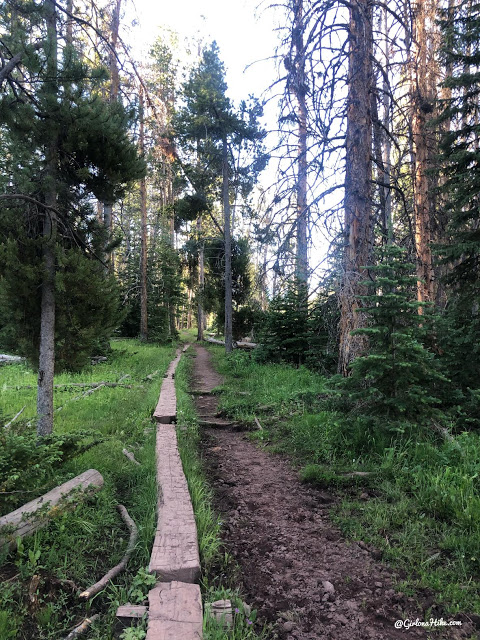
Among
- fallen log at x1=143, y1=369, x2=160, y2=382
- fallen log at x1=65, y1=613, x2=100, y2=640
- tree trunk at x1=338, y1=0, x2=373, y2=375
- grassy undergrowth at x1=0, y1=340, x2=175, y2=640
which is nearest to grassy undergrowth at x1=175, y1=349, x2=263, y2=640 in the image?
grassy undergrowth at x1=0, y1=340, x2=175, y2=640

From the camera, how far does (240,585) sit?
255 centimetres

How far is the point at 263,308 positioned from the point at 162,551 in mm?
12178

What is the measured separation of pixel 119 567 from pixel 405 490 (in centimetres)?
280

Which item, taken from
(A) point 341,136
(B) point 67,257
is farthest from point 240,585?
(A) point 341,136

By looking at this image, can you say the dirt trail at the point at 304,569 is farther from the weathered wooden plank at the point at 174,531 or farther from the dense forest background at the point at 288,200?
the dense forest background at the point at 288,200

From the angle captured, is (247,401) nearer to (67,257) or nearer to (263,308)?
(67,257)

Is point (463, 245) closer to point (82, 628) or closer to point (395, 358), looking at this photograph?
point (395, 358)

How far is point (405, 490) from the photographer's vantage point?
3.64 meters

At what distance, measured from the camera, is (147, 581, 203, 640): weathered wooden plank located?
1880 millimetres

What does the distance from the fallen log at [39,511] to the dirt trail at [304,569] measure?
140 centimetres

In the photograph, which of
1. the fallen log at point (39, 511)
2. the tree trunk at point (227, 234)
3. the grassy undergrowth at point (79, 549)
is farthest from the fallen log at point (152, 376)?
the fallen log at point (39, 511)

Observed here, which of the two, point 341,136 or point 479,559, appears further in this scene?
point 341,136

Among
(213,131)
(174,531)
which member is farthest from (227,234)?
(174,531)

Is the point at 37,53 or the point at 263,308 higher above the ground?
the point at 37,53
